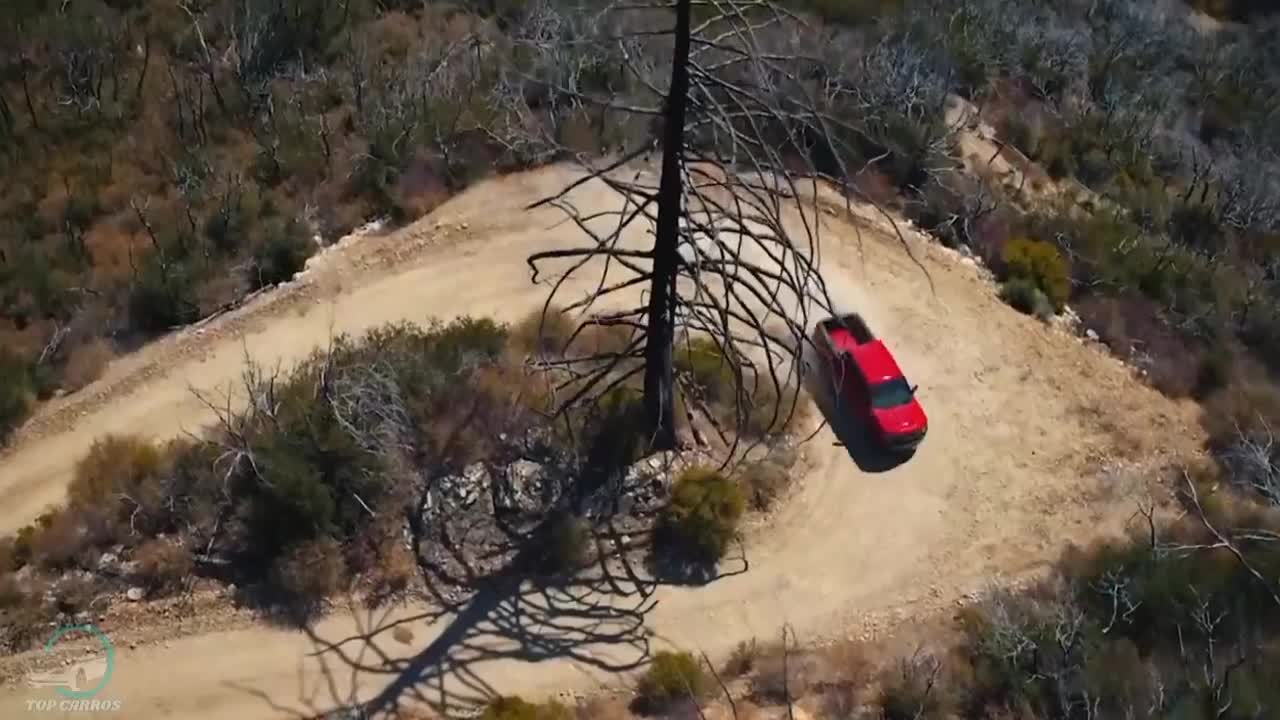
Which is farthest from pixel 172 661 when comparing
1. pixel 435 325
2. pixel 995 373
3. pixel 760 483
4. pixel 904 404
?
pixel 995 373

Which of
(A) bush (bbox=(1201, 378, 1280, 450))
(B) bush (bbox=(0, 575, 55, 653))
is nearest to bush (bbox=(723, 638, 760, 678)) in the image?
(B) bush (bbox=(0, 575, 55, 653))

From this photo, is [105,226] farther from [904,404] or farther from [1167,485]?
[1167,485]

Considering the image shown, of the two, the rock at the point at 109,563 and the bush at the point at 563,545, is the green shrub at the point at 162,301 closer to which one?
the rock at the point at 109,563

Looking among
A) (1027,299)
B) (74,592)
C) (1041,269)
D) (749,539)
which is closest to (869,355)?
(749,539)

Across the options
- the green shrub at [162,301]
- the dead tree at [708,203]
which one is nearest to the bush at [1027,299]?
the dead tree at [708,203]

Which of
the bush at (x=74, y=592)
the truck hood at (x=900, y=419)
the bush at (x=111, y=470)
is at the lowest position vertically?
the bush at (x=74, y=592)

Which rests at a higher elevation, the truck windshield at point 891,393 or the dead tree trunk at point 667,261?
the dead tree trunk at point 667,261
